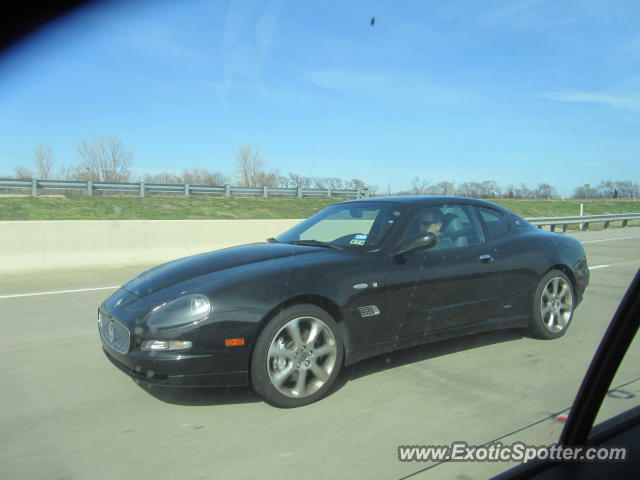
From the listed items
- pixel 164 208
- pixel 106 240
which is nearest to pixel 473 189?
pixel 106 240

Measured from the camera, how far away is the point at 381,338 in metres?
4.19

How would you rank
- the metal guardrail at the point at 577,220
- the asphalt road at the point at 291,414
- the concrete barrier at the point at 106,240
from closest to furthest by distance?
the asphalt road at the point at 291,414
the concrete barrier at the point at 106,240
the metal guardrail at the point at 577,220

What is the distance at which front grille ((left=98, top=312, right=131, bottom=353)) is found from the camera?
Answer: 367 cm

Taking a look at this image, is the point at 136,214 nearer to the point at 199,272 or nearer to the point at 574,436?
the point at 199,272

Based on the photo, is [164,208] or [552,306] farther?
[164,208]

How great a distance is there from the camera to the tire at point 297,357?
3.60m

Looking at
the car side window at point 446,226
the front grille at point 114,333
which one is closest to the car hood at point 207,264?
the front grille at point 114,333

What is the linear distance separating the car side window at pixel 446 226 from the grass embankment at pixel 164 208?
36.3 ft

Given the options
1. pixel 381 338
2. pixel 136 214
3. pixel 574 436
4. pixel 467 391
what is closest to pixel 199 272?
pixel 381 338

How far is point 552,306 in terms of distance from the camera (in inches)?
217

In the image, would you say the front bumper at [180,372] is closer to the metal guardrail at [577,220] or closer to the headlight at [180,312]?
the headlight at [180,312]

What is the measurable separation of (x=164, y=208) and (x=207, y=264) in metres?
18.3

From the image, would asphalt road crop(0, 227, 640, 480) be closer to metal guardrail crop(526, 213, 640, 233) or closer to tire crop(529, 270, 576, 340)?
tire crop(529, 270, 576, 340)

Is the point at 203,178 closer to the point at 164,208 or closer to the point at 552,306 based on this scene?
the point at 164,208
